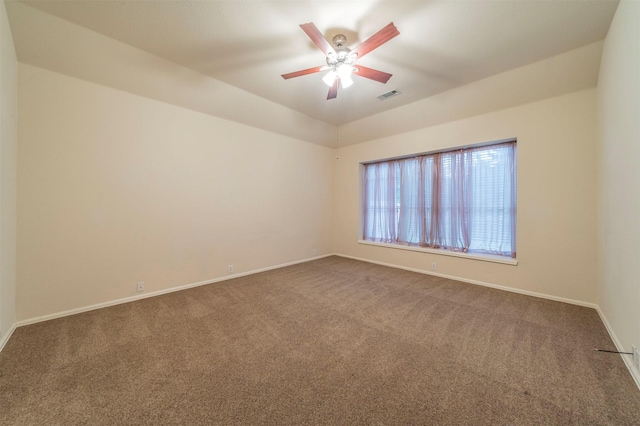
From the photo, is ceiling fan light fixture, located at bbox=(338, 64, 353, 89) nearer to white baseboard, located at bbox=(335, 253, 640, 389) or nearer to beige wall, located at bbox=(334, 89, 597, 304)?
beige wall, located at bbox=(334, 89, 597, 304)

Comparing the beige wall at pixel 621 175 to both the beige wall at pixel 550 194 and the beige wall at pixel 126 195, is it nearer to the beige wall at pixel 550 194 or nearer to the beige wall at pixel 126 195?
the beige wall at pixel 550 194

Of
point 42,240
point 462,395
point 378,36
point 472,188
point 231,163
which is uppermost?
point 378,36

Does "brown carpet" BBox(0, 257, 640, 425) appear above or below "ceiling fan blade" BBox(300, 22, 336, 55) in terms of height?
below

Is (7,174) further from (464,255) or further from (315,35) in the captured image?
(464,255)

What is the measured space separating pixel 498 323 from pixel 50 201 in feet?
16.7

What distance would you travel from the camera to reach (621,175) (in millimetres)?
1948

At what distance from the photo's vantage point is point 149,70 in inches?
108

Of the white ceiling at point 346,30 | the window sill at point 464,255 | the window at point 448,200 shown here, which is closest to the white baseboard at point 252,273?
the window sill at point 464,255

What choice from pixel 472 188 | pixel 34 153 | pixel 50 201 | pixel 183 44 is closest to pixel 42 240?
pixel 50 201

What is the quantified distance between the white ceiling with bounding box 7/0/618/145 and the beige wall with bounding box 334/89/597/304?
2.90 feet

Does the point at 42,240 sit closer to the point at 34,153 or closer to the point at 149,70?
the point at 34,153

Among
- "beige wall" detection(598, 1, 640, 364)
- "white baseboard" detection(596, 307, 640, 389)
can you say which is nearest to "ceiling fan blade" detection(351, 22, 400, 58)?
"beige wall" detection(598, 1, 640, 364)

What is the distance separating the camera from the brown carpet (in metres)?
1.36

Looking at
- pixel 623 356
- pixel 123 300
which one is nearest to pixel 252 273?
pixel 123 300
